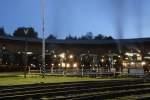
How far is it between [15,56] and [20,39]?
11.7 metres

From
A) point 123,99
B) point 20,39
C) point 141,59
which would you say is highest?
point 20,39

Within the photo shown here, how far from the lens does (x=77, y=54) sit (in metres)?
101

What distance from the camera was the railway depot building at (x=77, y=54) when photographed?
236 feet

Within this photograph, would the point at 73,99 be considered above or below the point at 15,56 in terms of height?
below

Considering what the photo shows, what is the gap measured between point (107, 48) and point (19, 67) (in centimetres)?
3428

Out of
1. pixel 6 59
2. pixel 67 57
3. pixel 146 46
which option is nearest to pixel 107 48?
pixel 146 46

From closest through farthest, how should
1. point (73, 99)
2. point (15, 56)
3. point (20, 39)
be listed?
point (73, 99), point (15, 56), point (20, 39)

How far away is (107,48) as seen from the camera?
108 m

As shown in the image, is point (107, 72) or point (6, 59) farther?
point (6, 59)

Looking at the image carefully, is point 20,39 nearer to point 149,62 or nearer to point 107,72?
point 149,62

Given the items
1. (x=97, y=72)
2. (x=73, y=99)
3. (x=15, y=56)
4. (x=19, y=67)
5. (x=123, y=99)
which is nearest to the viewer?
(x=73, y=99)

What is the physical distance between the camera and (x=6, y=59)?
3556 inches

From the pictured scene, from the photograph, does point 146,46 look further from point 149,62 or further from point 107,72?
point 107,72

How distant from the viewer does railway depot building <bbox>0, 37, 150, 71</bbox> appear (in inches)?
2830
